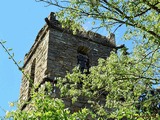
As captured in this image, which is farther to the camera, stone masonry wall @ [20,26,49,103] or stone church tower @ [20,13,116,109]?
stone masonry wall @ [20,26,49,103]

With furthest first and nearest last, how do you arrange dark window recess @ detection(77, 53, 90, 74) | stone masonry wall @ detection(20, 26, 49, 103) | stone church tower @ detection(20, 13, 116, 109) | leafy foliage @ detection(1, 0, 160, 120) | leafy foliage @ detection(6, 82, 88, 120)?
1. dark window recess @ detection(77, 53, 90, 74)
2. stone masonry wall @ detection(20, 26, 49, 103)
3. stone church tower @ detection(20, 13, 116, 109)
4. leafy foliage @ detection(1, 0, 160, 120)
5. leafy foliage @ detection(6, 82, 88, 120)

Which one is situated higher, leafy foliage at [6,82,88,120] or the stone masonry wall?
the stone masonry wall

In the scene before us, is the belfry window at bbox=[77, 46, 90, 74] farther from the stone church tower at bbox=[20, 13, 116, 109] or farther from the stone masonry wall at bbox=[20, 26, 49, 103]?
the stone masonry wall at bbox=[20, 26, 49, 103]

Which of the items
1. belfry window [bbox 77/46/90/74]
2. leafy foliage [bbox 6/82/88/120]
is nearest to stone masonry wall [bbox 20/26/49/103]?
belfry window [bbox 77/46/90/74]

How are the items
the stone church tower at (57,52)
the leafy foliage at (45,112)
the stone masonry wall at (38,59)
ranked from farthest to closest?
1. the stone masonry wall at (38,59)
2. the stone church tower at (57,52)
3. the leafy foliage at (45,112)

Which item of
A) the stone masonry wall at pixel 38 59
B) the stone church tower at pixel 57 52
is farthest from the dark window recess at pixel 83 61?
the stone masonry wall at pixel 38 59

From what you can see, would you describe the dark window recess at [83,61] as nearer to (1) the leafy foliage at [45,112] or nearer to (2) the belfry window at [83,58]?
(2) the belfry window at [83,58]

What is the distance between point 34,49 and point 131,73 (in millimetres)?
6419

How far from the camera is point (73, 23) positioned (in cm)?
797

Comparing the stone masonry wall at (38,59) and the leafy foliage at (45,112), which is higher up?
the stone masonry wall at (38,59)

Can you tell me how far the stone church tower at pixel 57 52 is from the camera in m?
11.8

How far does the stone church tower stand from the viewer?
Answer: 11.8 metres

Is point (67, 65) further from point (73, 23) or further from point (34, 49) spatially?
point (73, 23)

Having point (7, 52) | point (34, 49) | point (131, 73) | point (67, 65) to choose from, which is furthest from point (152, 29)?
point (34, 49)
